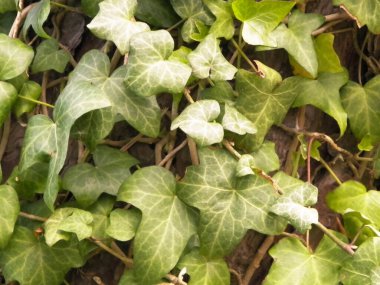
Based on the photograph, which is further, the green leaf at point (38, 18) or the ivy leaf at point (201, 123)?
the green leaf at point (38, 18)

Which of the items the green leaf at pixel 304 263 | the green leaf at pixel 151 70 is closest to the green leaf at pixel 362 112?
the green leaf at pixel 304 263

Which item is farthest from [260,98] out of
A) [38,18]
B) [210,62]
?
[38,18]

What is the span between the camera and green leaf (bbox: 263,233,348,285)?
3.57ft

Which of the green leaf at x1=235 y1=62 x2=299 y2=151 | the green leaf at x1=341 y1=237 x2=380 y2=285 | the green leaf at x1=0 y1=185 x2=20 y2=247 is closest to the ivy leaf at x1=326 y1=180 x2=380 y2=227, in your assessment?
the green leaf at x1=341 y1=237 x2=380 y2=285

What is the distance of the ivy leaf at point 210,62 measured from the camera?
3.55 feet

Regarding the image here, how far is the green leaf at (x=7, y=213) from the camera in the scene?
1.10 meters

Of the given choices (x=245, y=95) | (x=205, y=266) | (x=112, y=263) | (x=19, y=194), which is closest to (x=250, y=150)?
(x=245, y=95)

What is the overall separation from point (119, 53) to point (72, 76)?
100 millimetres

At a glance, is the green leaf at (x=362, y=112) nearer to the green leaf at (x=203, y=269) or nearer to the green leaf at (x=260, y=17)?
the green leaf at (x=260, y=17)

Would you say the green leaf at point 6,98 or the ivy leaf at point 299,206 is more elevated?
the green leaf at point 6,98

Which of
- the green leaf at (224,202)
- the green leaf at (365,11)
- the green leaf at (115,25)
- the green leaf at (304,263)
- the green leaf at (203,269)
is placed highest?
the green leaf at (365,11)

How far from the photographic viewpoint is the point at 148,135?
3.63 feet

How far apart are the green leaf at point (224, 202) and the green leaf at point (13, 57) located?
39cm

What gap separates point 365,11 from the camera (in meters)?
1.16
